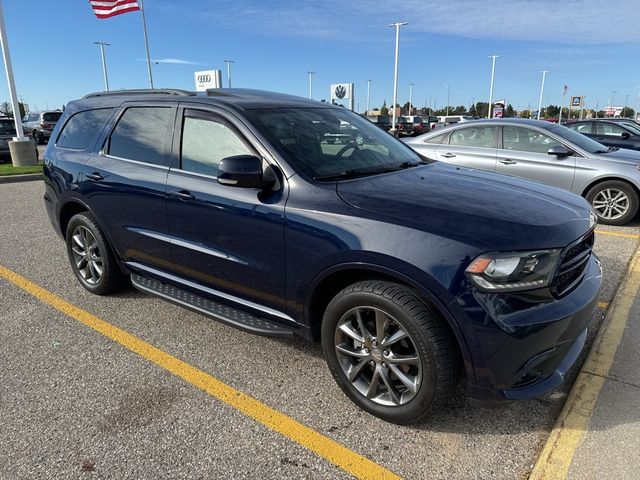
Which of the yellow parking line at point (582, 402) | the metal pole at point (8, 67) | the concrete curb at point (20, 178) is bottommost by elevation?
the concrete curb at point (20, 178)

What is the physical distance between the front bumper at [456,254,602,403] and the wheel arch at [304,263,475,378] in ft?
0.20

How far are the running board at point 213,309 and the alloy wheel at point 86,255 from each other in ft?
1.90

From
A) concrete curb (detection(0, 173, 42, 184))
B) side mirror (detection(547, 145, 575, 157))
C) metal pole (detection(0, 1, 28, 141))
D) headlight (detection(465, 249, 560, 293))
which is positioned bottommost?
concrete curb (detection(0, 173, 42, 184))

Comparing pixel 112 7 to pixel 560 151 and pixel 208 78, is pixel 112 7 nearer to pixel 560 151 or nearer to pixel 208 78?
pixel 208 78

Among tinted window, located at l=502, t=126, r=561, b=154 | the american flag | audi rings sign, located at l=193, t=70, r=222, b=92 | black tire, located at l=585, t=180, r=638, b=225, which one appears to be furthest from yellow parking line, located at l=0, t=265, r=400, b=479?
audi rings sign, located at l=193, t=70, r=222, b=92

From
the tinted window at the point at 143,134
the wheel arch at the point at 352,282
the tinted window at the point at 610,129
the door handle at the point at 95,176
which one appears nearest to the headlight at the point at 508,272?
the wheel arch at the point at 352,282

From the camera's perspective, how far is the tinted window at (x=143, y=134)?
11.6 ft

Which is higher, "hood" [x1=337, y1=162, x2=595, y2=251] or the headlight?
"hood" [x1=337, y1=162, x2=595, y2=251]

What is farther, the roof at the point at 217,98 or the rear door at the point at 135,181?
the rear door at the point at 135,181

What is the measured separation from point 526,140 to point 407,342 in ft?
19.5

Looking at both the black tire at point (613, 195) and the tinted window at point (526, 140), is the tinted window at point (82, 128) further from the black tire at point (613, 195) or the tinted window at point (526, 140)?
the black tire at point (613, 195)

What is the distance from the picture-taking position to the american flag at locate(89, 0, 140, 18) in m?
15.2

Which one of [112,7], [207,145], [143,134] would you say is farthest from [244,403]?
[112,7]

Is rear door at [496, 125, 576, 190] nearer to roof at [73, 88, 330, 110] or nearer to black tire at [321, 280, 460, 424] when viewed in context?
roof at [73, 88, 330, 110]
